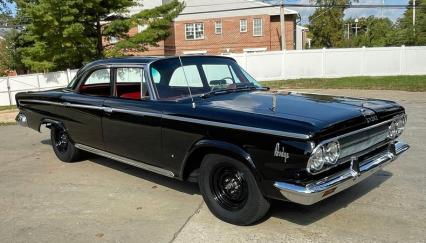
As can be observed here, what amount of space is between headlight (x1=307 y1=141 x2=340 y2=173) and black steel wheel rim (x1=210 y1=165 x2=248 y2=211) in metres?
0.74

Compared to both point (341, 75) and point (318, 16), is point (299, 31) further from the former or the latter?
point (341, 75)

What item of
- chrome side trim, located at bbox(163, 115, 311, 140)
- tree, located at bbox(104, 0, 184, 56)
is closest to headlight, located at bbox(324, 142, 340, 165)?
chrome side trim, located at bbox(163, 115, 311, 140)

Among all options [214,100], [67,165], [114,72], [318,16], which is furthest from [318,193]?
[318,16]

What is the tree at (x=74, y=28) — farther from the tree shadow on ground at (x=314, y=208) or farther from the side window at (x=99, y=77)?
the tree shadow on ground at (x=314, y=208)

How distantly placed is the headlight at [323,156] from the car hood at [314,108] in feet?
0.44

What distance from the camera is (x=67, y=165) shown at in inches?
282

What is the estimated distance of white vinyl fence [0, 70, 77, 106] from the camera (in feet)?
77.5

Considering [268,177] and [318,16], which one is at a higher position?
[318,16]

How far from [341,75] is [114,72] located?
22.2m

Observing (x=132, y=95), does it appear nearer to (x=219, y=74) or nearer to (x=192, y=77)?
(x=192, y=77)

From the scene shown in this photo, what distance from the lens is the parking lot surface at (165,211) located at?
4305 mm

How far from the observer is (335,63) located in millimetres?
26281

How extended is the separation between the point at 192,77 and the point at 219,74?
0.42 meters

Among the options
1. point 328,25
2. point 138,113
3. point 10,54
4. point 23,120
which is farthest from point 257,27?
point 138,113
